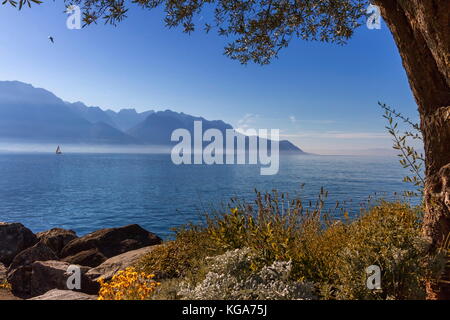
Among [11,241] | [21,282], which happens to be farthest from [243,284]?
[11,241]

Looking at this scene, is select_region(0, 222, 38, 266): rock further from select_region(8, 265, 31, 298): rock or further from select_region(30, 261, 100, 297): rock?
select_region(30, 261, 100, 297): rock

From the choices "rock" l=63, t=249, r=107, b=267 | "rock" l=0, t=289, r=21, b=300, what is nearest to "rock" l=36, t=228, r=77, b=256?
"rock" l=63, t=249, r=107, b=267

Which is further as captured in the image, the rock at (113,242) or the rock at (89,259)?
the rock at (113,242)

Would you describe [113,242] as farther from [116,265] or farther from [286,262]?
[286,262]

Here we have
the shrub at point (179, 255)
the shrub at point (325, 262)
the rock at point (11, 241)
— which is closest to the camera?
the shrub at point (325, 262)

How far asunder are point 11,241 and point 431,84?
1511cm

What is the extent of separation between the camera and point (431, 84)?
4.76 meters

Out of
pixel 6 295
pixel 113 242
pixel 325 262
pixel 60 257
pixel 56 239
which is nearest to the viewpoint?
pixel 325 262

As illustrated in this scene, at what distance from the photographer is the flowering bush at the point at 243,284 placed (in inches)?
132

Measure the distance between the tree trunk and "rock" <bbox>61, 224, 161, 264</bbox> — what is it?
11.4 meters

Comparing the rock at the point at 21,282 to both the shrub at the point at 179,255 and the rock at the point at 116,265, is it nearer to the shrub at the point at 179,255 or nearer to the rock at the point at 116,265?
the rock at the point at 116,265

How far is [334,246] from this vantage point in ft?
16.3

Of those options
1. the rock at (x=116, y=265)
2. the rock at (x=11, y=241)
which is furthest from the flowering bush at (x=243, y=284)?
the rock at (x=11, y=241)

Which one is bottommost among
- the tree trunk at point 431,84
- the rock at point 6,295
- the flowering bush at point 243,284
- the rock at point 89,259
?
the rock at point 89,259
